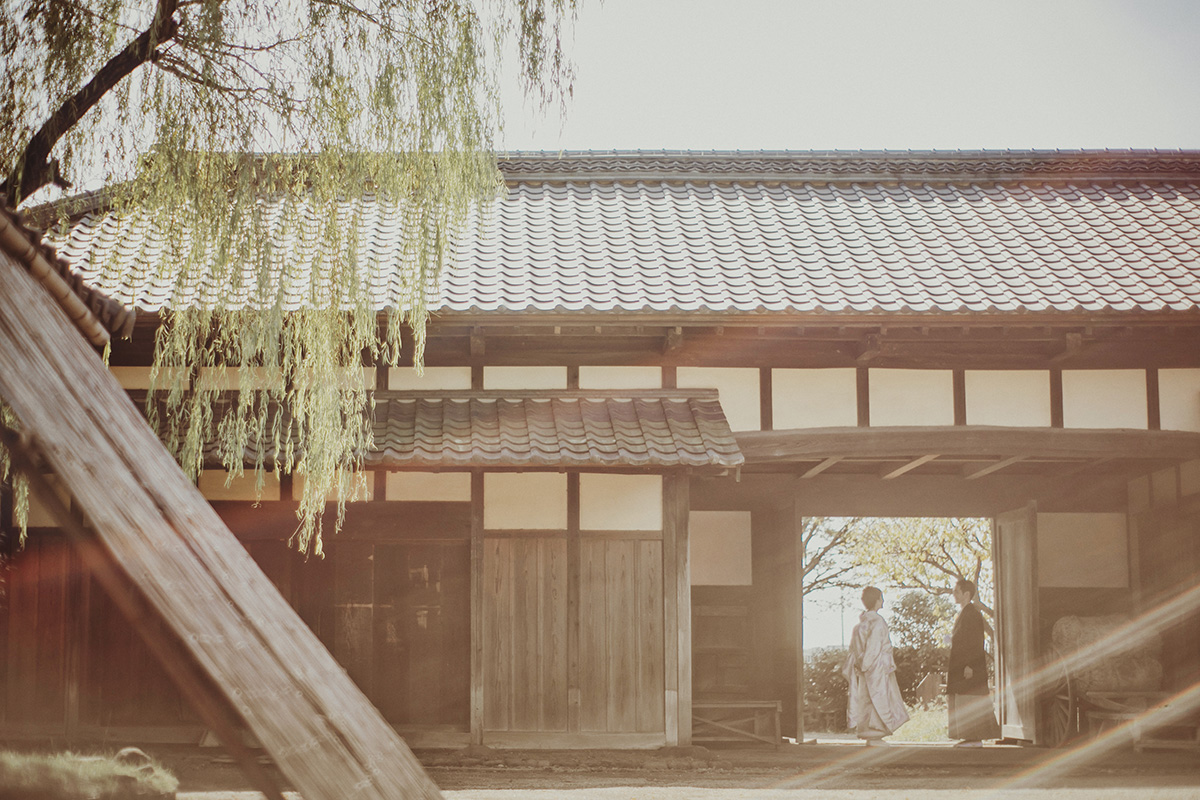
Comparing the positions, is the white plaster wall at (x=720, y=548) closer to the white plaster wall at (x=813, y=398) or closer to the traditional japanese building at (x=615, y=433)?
the traditional japanese building at (x=615, y=433)

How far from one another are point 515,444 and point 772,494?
389 cm

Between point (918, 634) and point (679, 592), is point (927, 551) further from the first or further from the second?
point (679, 592)

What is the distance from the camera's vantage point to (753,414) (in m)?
8.22

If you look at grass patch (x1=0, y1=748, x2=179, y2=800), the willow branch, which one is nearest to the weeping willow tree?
the willow branch

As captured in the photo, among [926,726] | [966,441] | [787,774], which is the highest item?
[966,441]

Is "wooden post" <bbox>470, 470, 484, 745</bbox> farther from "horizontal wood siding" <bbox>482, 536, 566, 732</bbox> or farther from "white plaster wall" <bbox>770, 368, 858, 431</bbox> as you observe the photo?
"white plaster wall" <bbox>770, 368, 858, 431</bbox>

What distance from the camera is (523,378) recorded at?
820 centimetres

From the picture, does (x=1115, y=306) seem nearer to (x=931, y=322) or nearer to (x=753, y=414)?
(x=931, y=322)

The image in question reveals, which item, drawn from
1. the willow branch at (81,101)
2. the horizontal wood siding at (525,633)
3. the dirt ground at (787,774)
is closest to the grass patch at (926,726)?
the dirt ground at (787,774)

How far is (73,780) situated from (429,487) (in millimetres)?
3812

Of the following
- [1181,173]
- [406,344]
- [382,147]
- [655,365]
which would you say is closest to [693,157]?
[655,365]

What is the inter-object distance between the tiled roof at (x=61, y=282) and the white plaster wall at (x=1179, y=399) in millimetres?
7837

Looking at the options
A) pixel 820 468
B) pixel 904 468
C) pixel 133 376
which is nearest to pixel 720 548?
pixel 820 468

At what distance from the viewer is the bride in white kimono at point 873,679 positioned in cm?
953
